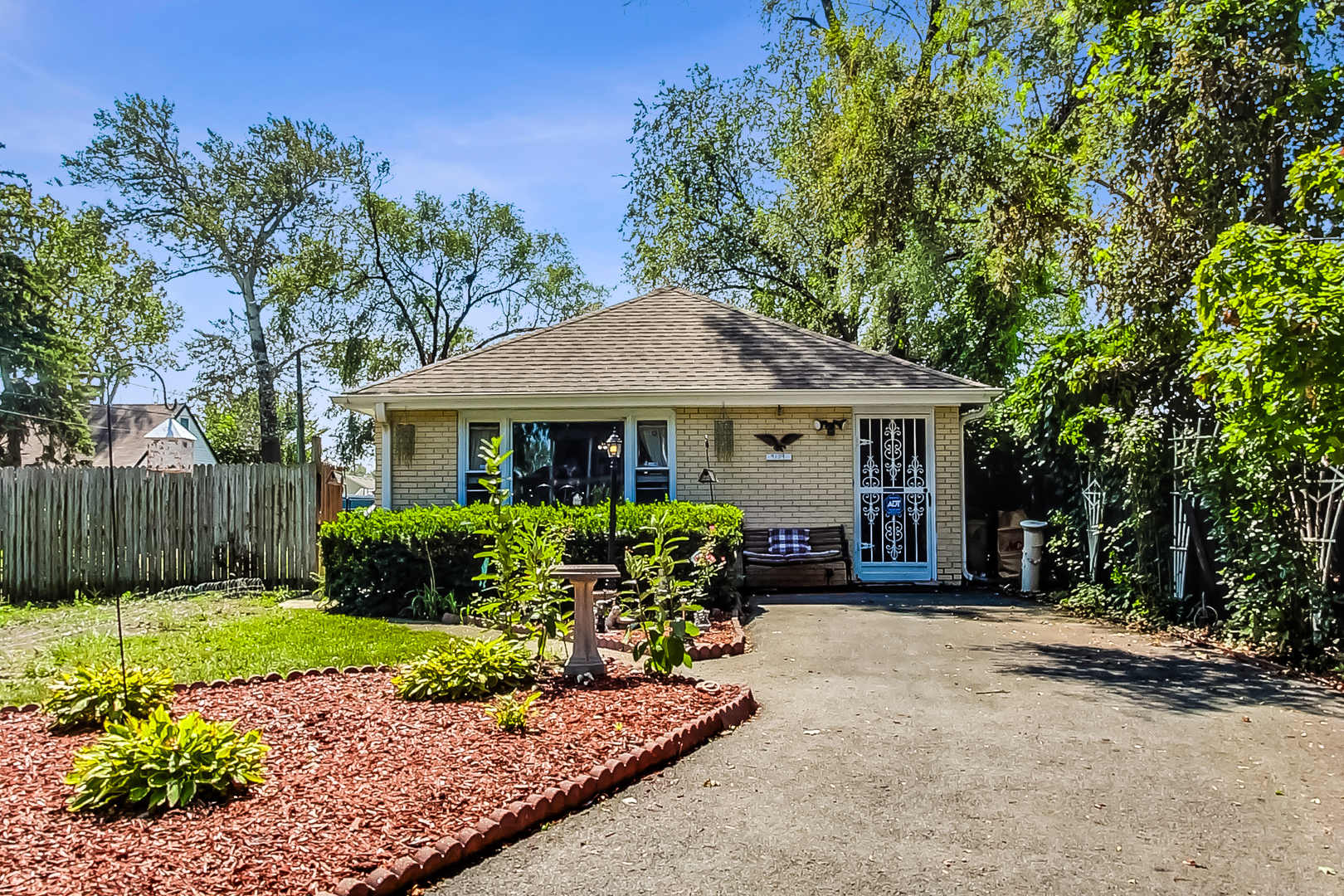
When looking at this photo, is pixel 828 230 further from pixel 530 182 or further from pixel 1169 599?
pixel 1169 599

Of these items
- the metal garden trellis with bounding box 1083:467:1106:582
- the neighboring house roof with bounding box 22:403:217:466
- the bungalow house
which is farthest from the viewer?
the neighboring house roof with bounding box 22:403:217:466

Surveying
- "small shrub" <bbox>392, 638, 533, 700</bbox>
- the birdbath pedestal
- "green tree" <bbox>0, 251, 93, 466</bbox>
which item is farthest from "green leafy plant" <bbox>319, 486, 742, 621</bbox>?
"green tree" <bbox>0, 251, 93, 466</bbox>

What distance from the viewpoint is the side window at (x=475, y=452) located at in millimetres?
13648

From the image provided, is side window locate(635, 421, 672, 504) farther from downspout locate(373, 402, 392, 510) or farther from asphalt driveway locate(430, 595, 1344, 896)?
asphalt driveway locate(430, 595, 1344, 896)

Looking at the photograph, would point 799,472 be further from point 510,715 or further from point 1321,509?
point 510,715

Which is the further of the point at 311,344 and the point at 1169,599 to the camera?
the point at 311,344

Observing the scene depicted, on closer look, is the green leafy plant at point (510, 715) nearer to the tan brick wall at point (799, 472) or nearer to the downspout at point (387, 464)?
the tan brick wall at point (799, 472)

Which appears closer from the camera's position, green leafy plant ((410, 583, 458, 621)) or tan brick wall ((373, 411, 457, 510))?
green leafy plant ((410, 583, 458, 621))

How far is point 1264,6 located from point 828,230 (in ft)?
38.2

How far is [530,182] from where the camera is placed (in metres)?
22.9

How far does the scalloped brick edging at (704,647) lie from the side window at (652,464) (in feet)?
15.6

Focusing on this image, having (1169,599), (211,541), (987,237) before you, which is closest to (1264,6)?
(1169,599)

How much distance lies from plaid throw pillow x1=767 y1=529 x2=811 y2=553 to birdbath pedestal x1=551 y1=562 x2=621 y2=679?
654 cm

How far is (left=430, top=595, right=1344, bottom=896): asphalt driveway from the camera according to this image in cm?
368
